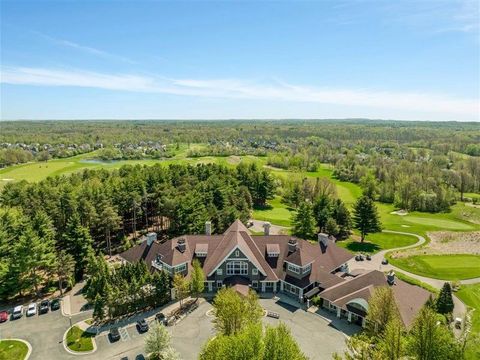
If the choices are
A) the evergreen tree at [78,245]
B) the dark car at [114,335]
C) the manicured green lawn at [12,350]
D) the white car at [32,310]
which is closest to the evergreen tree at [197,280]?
the dark car at [114,335]

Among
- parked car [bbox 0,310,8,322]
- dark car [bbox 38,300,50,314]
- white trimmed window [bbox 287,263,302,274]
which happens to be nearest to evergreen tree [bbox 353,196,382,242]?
white trimmed window [bbox 287,263,302,274]

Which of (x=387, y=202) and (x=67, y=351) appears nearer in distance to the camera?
(x=67, y=351)

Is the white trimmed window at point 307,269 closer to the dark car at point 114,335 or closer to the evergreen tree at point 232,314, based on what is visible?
the evergreen tree at point 232,314

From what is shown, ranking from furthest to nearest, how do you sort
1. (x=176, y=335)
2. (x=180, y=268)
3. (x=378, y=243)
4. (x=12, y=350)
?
(x=378, y=243) < (x=180, y=268) < (x=176, y=335) < (x=12, y=350)

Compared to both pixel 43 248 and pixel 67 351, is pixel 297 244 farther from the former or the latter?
pixel 43 248

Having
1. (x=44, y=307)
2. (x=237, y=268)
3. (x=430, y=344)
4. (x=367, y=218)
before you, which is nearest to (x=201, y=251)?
(x=237, y=268)

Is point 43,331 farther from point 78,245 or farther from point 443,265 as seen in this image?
point 443,265

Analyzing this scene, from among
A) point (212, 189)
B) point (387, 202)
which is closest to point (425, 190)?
point (387, 202)

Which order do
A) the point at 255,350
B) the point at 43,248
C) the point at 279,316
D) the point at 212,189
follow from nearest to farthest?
the point at 255,350
the point at 279,316
the point at 43,248
the point at 212,189
